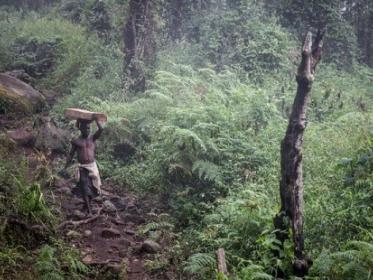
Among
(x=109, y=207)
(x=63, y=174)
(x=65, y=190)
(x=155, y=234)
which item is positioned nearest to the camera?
(x=155, y=234)

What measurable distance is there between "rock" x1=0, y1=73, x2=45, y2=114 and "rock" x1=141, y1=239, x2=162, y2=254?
24.4 feet

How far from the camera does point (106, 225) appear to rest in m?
8.43

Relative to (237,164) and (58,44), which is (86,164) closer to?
(237,164)

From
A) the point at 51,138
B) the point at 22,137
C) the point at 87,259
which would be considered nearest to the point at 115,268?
the point at 87,259

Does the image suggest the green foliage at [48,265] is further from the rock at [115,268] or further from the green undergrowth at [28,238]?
the rock at [115,268]

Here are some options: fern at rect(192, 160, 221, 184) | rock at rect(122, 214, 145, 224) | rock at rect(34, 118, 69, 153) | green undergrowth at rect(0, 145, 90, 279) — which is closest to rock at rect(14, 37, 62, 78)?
rock at rect(34, 118, 69, 153)

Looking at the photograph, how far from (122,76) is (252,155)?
6510 millimetres

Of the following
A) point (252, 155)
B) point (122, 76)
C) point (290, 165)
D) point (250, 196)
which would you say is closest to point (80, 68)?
point (122, 76)

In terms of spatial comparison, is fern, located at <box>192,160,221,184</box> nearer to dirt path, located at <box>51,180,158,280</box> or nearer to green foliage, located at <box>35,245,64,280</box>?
dirt path, located at <box>51,180,158,280</box>

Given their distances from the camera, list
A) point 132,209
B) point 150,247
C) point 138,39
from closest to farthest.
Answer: point 150,247, point 132,209, point 138,39

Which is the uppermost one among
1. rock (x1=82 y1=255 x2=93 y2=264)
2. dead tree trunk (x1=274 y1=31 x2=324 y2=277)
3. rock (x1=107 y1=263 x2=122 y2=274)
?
dead tree trunk (x1=274 y1=31 x2=324 y2=277)

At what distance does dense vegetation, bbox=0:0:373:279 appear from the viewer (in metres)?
6.62

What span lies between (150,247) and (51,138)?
17.1 feet

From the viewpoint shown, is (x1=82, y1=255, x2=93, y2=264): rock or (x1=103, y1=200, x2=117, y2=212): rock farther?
(x1=103, y1=200, x2=117, y2=212): rock
